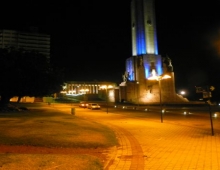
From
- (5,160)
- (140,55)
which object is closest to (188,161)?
(5,160)

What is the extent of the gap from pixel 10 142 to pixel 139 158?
5.12 metres

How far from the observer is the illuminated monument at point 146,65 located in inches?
2997

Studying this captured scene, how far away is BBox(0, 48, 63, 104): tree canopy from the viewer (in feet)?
94.5

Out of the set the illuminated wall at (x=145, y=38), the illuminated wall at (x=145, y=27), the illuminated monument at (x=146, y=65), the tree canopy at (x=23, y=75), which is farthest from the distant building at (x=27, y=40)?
the tree canopy at (x=23, y=75)

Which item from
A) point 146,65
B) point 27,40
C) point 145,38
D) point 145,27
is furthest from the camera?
point 27,40

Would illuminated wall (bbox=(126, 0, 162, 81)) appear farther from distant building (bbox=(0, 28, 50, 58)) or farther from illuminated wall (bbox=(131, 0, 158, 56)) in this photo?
distant building (bbox=(0, 28, 50, 58))

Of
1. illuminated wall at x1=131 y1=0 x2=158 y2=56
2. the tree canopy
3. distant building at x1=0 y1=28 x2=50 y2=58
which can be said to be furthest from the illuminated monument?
the tree canopy

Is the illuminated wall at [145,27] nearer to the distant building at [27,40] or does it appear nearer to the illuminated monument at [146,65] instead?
the illuminated monument at [146,65]

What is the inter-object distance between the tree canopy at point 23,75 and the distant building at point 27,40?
2892 inches

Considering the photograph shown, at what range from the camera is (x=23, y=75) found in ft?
95.9

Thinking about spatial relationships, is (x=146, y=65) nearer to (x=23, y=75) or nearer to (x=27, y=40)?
(x=23, y=75)

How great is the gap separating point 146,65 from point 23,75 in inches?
2053

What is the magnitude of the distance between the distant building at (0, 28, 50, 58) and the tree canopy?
7344cm

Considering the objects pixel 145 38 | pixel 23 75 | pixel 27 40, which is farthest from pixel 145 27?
pixel 27 40
